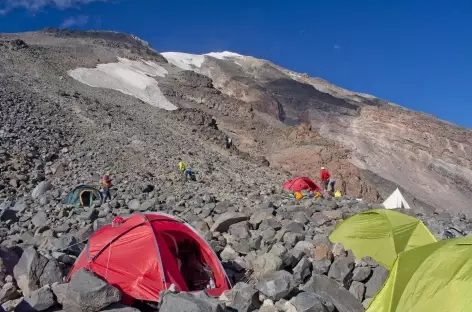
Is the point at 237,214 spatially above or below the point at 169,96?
below

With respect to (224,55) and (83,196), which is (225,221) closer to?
(83,196)

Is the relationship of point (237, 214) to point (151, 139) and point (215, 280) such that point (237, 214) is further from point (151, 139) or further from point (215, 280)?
point (151, 139)

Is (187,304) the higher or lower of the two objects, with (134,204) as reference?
higher

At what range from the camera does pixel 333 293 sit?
6.66 meters

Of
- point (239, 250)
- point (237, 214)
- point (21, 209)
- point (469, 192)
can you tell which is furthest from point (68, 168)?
point (469, 192)

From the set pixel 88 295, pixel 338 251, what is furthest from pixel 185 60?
pixel 88 295

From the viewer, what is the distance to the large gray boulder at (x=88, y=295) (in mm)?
5551

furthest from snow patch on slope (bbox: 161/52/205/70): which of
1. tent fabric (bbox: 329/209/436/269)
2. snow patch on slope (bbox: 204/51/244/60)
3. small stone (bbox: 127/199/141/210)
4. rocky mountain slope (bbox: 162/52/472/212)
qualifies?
tent fabric (bbox: 329/209/436/269)

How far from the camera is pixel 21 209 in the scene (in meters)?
14.0

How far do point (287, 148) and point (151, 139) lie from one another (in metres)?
12.8

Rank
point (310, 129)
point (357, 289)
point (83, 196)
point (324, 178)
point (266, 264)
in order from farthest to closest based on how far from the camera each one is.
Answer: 1. point (310, 129)
2. point (324, 178)
3. point (83, 196)
4. point (266, 264)
5. point (357, 289)

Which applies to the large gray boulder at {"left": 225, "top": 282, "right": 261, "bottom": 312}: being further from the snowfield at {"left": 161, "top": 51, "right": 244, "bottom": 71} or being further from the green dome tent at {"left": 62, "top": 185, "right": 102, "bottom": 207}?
the snowfield at {"left": 161, "top": 51, "right": 244, "bottom": 71}

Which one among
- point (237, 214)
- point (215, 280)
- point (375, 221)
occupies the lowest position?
point (215, 280)

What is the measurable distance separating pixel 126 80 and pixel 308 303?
39.2 m
